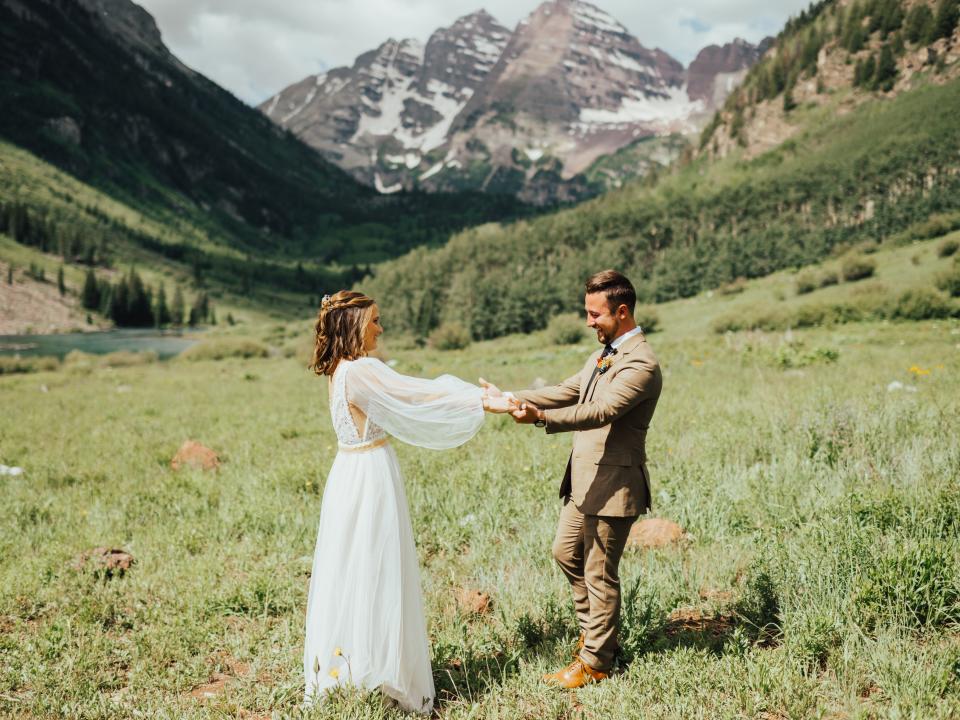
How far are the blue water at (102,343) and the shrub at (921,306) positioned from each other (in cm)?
8292

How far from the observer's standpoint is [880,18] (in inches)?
4409

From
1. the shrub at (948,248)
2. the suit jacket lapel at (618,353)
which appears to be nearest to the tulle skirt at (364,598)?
the suit jacket lapel at (618,353)

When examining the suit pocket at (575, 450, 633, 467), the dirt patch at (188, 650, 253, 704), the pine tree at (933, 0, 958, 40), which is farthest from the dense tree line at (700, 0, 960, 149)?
the dirt patch at (188, 650, 253, 704)

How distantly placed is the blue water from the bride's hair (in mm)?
86437

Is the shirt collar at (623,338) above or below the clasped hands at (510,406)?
above

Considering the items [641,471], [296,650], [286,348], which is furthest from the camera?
[286,348]

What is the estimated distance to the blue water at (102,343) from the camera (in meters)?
88.6

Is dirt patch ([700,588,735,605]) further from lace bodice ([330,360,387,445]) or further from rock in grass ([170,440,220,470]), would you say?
rock in grass ([170,440,220,470])

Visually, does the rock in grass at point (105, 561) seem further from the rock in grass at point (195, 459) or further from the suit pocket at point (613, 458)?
the suit pocket at point (613, 458)

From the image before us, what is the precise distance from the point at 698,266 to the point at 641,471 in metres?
87.8

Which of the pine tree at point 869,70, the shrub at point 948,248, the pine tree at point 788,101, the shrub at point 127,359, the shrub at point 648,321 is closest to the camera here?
the shrub at point 948,248

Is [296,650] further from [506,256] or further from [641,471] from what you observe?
[506,256]

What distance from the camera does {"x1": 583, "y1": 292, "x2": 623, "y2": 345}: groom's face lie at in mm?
4395

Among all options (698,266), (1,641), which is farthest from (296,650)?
(698,266)
